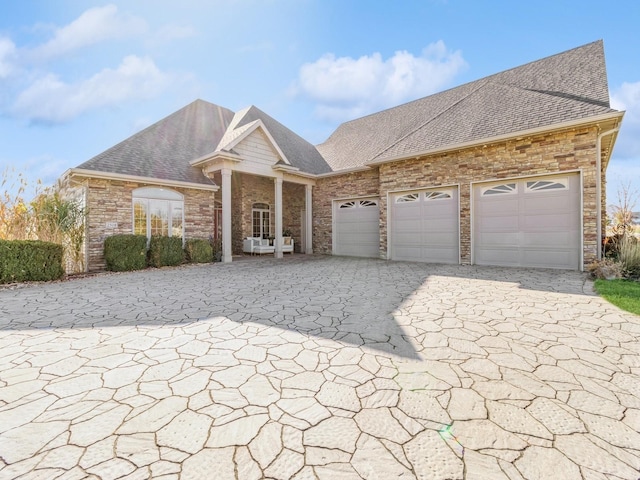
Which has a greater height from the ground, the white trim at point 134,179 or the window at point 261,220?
the white trim at point 134,179

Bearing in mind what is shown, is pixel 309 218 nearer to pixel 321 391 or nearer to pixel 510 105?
pixel 510 105

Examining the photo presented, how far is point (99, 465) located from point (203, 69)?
1163 centimetres

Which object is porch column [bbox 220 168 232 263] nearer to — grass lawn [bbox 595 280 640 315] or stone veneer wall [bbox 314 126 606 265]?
stone veneer wall [bbox 314 126 606 265]

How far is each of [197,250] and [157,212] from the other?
1984 mm

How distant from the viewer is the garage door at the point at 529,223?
822cm

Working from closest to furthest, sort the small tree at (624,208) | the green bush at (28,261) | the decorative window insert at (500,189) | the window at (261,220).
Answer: the green bush at (28,261) < the small tree at (624,208) < the decorative window insert at (500,189) < the window at (261,220)

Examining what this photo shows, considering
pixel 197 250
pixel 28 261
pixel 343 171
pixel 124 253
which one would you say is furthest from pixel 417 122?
Result: pixel 28 261

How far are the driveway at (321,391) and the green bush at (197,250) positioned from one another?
19.9ft

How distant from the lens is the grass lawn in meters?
4.70

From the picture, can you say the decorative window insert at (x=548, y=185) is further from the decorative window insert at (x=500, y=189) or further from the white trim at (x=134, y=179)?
the white trim at (x=134, y=179)

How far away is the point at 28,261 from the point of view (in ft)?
24.1

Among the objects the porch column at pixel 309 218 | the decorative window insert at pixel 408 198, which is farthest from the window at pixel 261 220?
the decorative window insert at pixel 408 198

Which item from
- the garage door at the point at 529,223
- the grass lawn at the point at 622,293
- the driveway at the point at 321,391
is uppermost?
the garage door at the point at 529,223

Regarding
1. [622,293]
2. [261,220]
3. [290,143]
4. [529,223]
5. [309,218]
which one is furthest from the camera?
[290,143]
